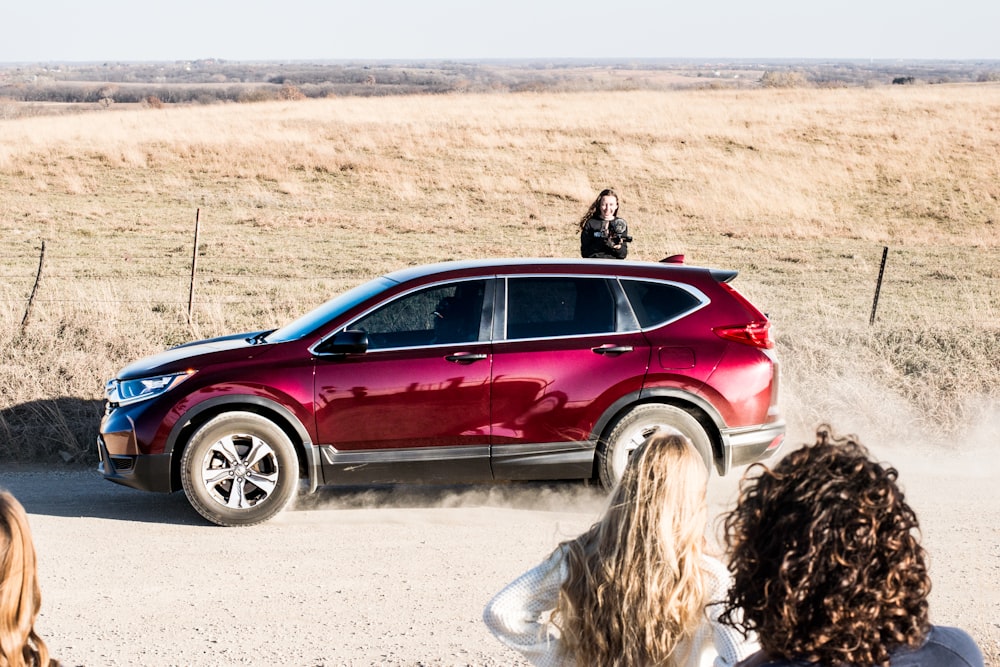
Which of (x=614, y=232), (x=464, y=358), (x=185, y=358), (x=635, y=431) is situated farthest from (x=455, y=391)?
(x=614, y=232)

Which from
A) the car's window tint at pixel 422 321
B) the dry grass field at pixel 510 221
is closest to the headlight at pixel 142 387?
the car's window tint at pixel 422 321

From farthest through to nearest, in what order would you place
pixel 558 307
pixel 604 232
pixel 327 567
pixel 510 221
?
pixel 510 221
pixel 604 232
pixel 558 307
pixel 327 567

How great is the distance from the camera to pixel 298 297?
16.0m

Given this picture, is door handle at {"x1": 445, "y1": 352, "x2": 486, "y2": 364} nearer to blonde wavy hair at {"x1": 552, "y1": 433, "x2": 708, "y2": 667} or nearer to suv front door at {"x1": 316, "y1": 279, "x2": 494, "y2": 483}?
suv front door at {"x1": 316, "y1": 279, "x2": 494, "y2": 483}

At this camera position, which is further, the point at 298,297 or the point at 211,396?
the point at 298,297

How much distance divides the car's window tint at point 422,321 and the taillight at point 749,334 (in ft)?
5.20

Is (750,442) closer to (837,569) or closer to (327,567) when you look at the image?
(327,567)

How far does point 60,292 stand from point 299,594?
1051cm

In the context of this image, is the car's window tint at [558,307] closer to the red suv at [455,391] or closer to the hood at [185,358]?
the red suv at [455,391]

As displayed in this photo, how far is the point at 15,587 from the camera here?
8.54 feet

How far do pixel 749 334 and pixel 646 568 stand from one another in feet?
16.0

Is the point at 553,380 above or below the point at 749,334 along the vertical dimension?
below

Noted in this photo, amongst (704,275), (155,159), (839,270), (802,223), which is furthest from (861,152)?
(704,275)

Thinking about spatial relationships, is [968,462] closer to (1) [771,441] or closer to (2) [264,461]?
(1) [771,441]
